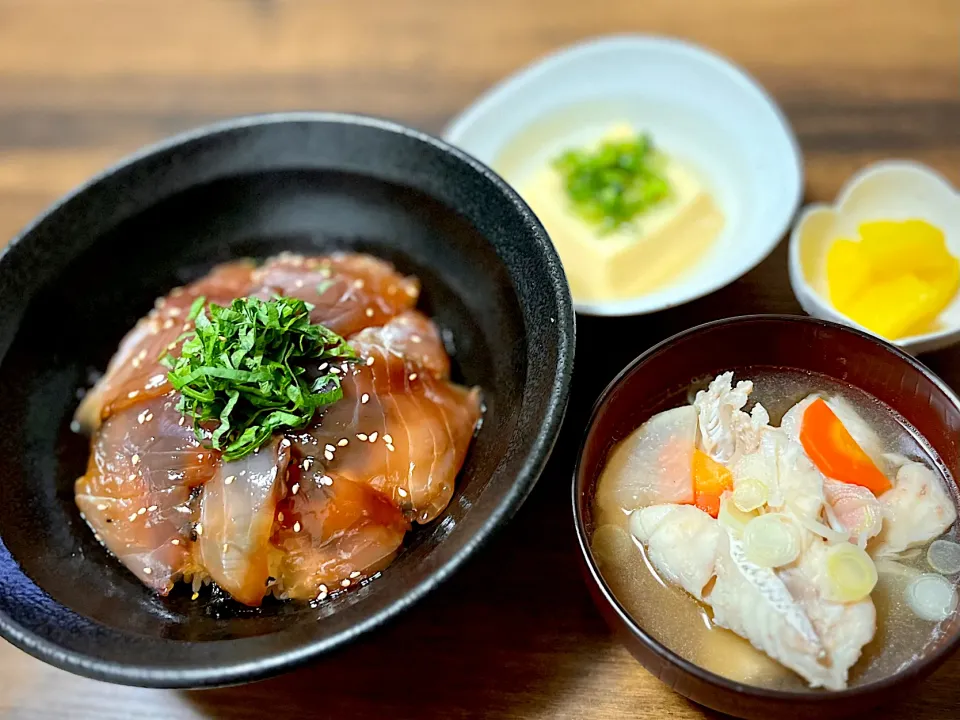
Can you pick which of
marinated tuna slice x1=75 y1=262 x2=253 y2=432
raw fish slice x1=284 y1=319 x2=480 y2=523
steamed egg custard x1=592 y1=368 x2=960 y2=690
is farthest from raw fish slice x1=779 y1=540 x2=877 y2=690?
marinated tuna slice x1=75 y1=262 x2=253 y2=432

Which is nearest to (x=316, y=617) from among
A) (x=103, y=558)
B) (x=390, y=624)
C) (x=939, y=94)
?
(x=390, y=624)

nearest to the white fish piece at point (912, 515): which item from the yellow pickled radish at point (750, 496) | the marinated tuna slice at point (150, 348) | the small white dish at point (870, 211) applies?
the yellow pickled radish at point (750, 496)

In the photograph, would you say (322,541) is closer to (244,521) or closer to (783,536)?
(244,521)

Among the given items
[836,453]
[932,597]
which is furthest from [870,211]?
[932,597]

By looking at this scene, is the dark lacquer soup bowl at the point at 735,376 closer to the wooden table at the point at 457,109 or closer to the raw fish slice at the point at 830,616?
the raw fish slice at the point at 830,616

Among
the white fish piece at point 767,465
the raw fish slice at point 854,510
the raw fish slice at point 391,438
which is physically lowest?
the raw fish slice at point 854,510

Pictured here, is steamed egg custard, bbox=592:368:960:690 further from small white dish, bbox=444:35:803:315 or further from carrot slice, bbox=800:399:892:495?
small white dish, bbox=444:35:803:315
